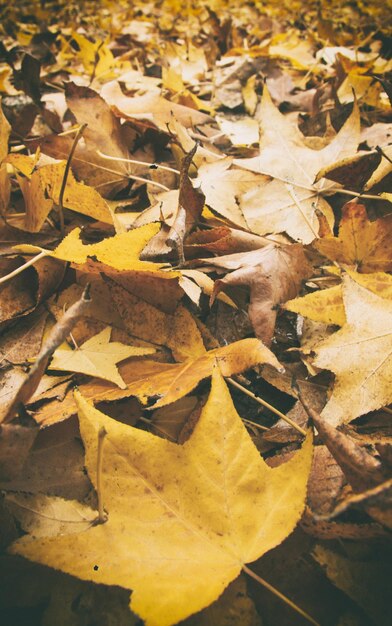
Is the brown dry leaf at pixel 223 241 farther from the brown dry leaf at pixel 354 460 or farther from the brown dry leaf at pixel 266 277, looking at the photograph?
the brown dry leaf at pixel 354 460

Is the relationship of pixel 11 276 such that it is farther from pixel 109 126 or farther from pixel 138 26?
pixel 138 26

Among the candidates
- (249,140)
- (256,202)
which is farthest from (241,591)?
(249,140)

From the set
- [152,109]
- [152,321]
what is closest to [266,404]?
[152,321]

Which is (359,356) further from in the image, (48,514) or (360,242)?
(48,514)

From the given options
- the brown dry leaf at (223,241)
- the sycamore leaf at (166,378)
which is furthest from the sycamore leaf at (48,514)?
the brown dry leaf at (223,241)

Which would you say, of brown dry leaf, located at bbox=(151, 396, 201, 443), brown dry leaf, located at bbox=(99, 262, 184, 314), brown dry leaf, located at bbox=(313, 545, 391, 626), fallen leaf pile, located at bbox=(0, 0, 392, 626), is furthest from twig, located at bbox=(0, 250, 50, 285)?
brown dry leaf, located at bbox=(313, 545, 391, 626)

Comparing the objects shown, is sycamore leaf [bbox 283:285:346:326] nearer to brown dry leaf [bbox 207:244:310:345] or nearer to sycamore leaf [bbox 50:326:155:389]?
brown dry leaf [bbox 207:244:310:345]
